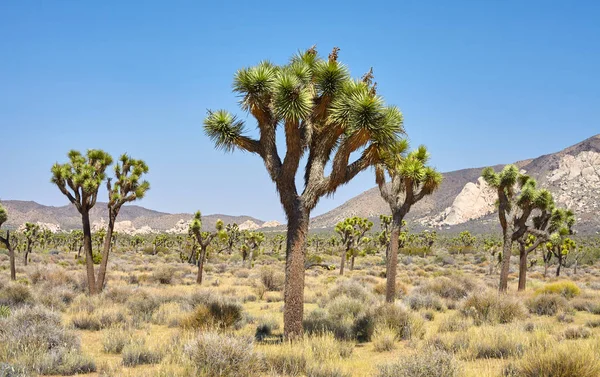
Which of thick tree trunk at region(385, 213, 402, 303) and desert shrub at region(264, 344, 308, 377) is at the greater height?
thick tree trunk at region(385, 213, 402, 303)

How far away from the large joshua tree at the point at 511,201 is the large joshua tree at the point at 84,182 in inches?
680

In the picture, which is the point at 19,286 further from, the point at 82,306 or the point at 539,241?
the point at 539,241

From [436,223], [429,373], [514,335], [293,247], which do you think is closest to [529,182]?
[514,335]

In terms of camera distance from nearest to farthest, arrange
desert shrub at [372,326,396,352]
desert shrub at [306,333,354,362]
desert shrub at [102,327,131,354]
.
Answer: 1. desert shrub at [306,333,354,362]
2. desert shrub at [102,327,131,354]
3. desert shrub at [372,326,396,352]

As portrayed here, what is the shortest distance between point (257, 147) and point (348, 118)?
2523 mm

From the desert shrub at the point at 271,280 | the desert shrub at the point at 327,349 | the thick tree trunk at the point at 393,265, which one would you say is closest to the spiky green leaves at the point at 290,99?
the desert shrub at the point at 327,349

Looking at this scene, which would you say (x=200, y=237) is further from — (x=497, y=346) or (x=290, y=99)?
(x=497, y=346)

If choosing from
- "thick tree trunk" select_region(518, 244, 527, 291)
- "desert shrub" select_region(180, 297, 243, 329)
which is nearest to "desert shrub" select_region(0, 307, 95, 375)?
"desert shrub" select_region(180, 297, 243, 329)

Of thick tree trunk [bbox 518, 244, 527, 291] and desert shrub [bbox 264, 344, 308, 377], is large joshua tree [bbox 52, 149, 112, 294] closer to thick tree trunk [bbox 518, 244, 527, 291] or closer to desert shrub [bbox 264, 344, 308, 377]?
desert shrub [bbox 264, 344, 308, 377]

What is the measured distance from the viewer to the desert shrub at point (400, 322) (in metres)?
12.2

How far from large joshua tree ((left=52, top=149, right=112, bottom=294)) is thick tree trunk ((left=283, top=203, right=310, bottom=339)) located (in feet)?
37.5

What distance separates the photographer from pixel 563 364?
7.00 m

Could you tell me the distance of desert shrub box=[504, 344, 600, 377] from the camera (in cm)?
686

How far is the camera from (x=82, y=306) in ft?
53.0
